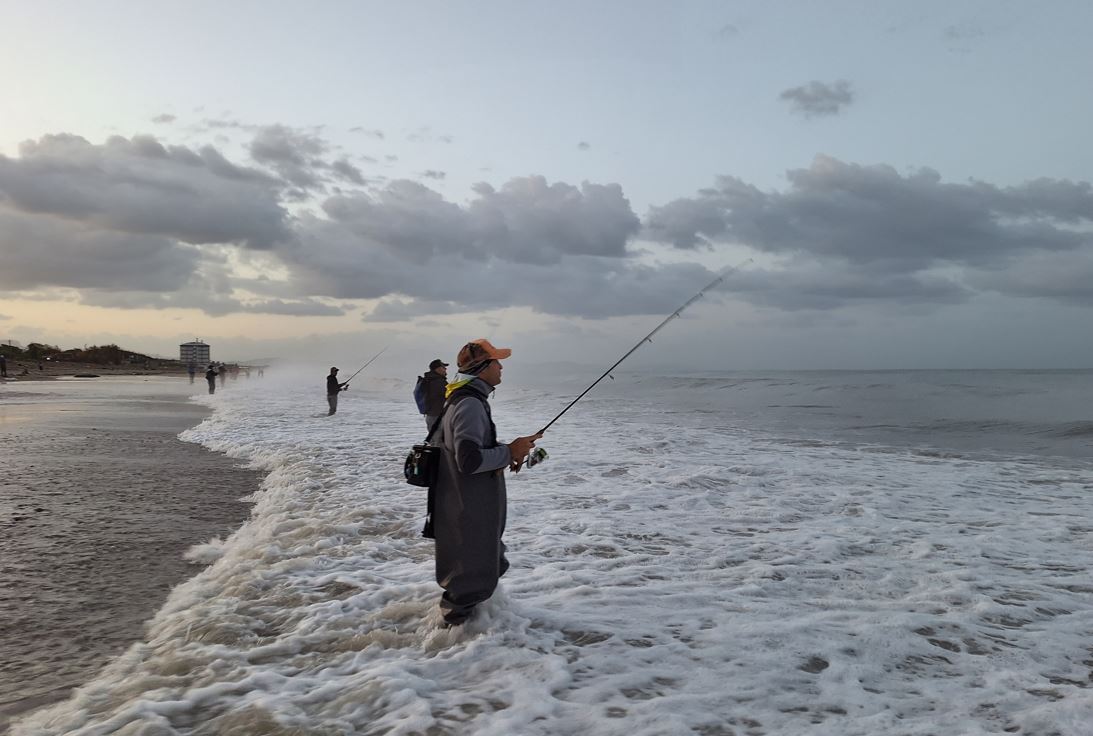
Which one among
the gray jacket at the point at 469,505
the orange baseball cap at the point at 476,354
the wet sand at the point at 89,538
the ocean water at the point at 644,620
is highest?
the orange baseball cap at the point at 476,354

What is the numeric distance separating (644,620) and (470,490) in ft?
5.18

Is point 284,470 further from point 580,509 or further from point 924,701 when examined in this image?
point 924,701

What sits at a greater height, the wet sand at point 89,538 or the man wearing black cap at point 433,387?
the man wearing black cap at point 433,387

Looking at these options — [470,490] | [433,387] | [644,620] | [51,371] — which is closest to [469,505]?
[470,490]

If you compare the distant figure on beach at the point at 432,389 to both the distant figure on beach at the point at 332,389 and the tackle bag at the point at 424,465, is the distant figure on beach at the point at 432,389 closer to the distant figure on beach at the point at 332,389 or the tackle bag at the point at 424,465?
the tackle bag at the point at 424,465

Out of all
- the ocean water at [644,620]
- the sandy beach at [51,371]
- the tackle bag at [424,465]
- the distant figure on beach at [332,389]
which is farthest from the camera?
the sandy beach at [51,371]

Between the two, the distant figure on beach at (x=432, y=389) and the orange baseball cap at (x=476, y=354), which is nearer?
the orange baseball cap at (x=476, y=354)

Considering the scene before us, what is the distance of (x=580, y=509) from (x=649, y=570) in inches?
99.9

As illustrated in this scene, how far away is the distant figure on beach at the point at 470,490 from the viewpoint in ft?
12.9

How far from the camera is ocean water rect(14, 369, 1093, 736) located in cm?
Answer: 336

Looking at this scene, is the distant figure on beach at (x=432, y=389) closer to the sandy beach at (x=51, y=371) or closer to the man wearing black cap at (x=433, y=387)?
the man wearing black cap at (x=433, y=387)

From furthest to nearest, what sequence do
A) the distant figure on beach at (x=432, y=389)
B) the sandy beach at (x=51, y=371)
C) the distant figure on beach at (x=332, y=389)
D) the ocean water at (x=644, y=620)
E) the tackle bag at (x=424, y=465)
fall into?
the sandy beach at (x=51, y=371) < the distant figure on beach at (x=332, y=389) < the distant figure on beach at (x=432, y=389) < the tackle bag at (x=424, y=465) < the ocean water at (x=644, y=620)

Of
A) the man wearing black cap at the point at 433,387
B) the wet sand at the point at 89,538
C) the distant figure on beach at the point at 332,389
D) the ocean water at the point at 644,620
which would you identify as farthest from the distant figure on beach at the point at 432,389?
the distant figure on beach at the point at 332,389

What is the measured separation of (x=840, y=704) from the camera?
3.48 metres
